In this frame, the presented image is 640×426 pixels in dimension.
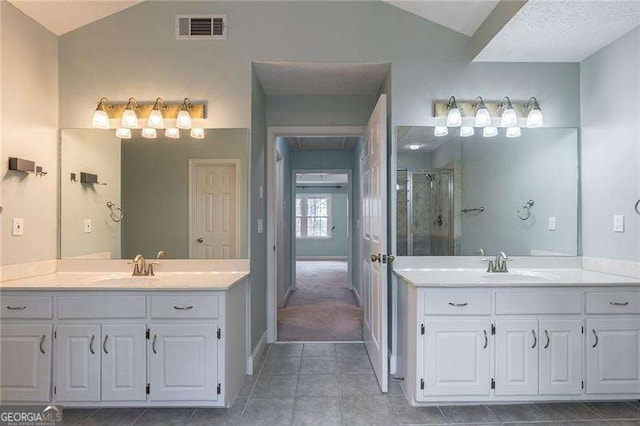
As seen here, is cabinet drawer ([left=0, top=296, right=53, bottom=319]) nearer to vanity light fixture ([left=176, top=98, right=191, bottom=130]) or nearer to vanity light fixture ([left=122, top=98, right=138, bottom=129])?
vanity light fixture ([left=122, top=98, right=138, bottom=129])

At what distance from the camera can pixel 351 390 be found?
8.11 feet

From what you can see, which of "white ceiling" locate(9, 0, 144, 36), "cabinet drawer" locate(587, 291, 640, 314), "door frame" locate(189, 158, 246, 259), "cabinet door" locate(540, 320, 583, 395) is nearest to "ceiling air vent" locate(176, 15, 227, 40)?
"white ceiling" locate(9, 0, 144, 36)

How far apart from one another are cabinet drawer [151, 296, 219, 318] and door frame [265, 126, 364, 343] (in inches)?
51.7

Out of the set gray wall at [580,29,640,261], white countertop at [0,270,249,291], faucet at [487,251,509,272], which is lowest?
white countertop at [0,270,249,291]

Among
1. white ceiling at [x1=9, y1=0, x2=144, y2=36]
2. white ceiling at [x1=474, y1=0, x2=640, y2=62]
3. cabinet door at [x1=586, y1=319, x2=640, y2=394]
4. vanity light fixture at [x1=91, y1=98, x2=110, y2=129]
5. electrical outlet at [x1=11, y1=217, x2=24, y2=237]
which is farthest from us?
vanity light fixture at [x1=91, y1=98, x2=110, y2=129]

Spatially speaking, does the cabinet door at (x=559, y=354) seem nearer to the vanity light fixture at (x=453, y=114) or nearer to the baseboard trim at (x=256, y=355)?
the vanity light fixture at (x=453, y=114)

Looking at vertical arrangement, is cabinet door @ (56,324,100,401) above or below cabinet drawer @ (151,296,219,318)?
below

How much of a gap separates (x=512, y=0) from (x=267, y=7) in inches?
65.2

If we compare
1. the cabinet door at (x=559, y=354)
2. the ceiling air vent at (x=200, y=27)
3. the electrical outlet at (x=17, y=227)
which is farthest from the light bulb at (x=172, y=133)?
the cabinet door at (x=559, y=354)

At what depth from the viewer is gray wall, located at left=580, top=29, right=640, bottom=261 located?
2305 mm

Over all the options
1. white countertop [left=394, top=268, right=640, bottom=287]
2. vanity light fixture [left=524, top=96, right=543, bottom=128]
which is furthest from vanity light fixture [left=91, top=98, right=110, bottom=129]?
vanity light fixture [left=524, top=96, right=543, bottom=128]

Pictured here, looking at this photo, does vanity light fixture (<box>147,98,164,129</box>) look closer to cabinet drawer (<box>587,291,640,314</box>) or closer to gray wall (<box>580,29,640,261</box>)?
cabinet drawer (<box>587,291,640,314</box>)

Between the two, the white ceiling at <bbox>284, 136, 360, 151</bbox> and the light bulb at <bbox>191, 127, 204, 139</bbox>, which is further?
the white ceiling at <bbox>284, 136, 360, 151</bbox>

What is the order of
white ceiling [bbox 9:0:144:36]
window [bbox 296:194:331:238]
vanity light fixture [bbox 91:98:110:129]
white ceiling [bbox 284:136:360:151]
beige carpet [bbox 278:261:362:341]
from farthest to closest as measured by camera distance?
window [bbox 296:194:331:238] < white ceiling [bbox 284:136:360:151] < beige carpet [bbox 278:261:362:341] < vanity light fixture [bbox 91:98:110:129] < white ceiling [bbox 9:0:144:36]
